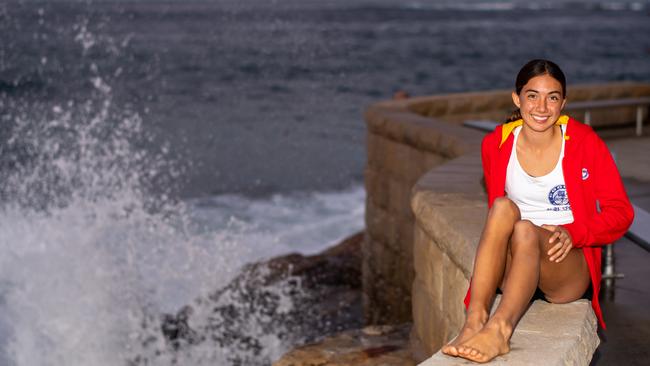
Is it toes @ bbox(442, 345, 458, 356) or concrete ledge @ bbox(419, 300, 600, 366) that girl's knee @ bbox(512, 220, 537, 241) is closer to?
concrete ledge @ bbox(419, 300, 600, 366)

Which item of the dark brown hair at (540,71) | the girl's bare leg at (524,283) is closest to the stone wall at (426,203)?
the girl's bare leg at (524,283)

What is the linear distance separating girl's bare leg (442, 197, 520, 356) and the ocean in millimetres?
5636

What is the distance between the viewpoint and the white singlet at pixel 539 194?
3.44 m

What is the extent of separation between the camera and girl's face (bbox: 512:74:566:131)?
11.0ft

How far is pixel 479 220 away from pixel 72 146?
22.7 meters

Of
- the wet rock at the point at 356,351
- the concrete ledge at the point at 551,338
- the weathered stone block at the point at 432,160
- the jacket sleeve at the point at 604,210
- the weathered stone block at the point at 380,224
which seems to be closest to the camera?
the concrete ledge at the point at 551,338

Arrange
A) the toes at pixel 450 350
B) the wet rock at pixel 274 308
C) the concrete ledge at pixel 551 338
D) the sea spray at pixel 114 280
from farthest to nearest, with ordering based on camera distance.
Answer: the wet rock at pixel 274 308
the sea spray at pixel 114 280
the toes at pixel 450 350
the concrete ledge at pixel 551 338

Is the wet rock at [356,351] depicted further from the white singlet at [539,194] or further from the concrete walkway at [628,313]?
the white singlet at [539,194]

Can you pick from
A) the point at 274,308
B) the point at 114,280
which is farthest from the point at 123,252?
the point at 274,308

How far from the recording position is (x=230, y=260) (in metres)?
14.1

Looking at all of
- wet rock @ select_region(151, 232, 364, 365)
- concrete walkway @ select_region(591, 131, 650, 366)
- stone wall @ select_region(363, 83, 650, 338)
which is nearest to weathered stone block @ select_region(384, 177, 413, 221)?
stone wall @ select_region(363, 83, 650, 338)

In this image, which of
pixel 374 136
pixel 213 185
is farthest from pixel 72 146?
pixel 374 136

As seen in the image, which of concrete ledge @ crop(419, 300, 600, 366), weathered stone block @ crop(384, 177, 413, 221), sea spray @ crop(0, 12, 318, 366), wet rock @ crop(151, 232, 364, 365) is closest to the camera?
concrete ledge @ crop(419, 300, 600, 366)

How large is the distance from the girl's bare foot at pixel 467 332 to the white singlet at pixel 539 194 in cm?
53
